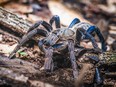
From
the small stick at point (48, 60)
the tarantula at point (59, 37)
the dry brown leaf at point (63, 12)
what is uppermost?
the dry brown leaf at point (63, 12)

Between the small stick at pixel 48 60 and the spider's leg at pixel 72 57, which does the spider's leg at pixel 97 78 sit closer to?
the spider's leg at pixel 72 57

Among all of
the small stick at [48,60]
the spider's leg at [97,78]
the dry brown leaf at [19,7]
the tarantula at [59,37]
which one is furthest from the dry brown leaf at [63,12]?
the spider's leg at [97,78]

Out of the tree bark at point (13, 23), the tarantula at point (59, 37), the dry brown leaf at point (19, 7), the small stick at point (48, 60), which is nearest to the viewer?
the small stick at point (48, 60)

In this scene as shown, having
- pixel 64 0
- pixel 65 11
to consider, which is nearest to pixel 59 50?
pixel 65 11

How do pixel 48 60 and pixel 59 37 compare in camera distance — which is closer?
pixel 48 60

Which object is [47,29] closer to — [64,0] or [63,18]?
[63,18]

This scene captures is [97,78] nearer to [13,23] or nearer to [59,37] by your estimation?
[59,37]

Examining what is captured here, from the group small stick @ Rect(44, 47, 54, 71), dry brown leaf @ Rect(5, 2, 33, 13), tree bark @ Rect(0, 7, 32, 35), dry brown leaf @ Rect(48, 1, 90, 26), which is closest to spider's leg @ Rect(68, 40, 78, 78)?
small stick @ Rect(44, 47, 54, 71)

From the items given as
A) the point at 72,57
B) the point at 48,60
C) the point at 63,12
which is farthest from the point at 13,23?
the point at 63,12

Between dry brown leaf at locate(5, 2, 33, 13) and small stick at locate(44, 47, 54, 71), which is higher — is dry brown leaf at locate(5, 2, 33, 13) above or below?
above

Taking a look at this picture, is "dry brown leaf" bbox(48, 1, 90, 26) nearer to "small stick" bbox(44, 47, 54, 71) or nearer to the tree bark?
the tree bark

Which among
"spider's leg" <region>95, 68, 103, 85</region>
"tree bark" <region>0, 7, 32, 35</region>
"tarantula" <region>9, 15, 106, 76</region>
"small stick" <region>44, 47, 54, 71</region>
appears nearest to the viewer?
"small stick" <region>44, 47, 54, 71</region>
